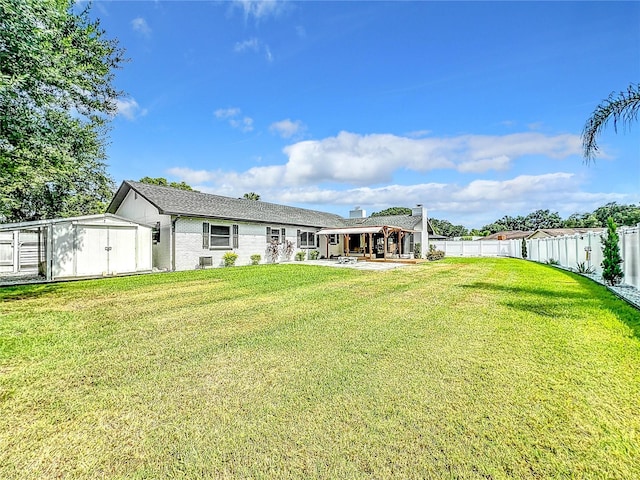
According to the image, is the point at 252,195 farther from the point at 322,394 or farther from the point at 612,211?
the point at 612,211

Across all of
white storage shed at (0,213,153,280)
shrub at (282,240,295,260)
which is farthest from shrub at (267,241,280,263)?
white storage shed at (0,213,153,280)

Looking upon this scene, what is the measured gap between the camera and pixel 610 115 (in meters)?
8.09

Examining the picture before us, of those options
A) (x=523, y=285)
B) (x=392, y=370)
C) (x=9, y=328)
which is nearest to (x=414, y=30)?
(x=523, y=285)

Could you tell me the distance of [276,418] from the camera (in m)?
2.81

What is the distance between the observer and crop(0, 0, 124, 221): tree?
8.16m

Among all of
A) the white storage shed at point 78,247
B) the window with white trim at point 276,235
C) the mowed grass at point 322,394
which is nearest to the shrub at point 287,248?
the window with white trim at point 276,235

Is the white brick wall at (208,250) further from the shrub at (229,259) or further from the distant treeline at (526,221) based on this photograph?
the distant treeline at (526,221)

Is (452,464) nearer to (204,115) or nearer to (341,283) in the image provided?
(341,283)

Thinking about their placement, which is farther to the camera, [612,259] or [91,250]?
[91,250]

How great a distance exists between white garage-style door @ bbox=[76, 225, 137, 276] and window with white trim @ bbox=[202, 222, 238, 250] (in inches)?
142

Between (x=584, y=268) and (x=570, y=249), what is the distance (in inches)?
97.8

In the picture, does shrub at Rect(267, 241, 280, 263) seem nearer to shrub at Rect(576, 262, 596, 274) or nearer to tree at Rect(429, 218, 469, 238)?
shrub at Rect(576, 262, 596, 274)

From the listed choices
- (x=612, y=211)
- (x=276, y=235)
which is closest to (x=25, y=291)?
(x=276, y=235)

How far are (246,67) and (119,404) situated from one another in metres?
19.3
